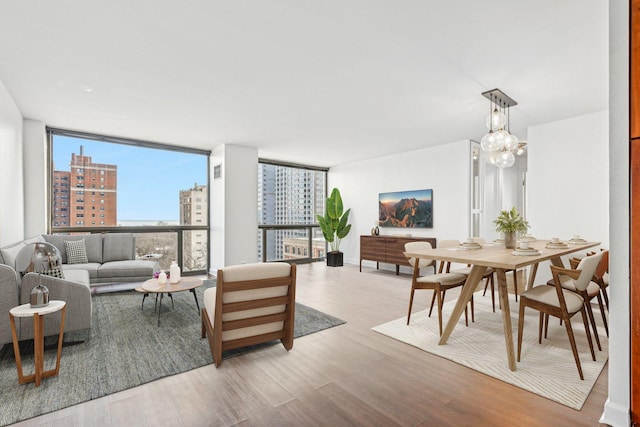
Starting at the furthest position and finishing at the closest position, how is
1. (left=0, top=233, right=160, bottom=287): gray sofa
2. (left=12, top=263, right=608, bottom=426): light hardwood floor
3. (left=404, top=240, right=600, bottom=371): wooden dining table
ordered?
(left=0, top=233, right=160, bottom=287): gray sofa, (left=404, top=240, right=600, bottom=371): wooden dining table, (left=12, top=263, right=608, bottom=426): light hardwood floor

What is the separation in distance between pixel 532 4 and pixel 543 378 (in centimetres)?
259

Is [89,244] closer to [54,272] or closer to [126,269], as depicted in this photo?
[126,269]

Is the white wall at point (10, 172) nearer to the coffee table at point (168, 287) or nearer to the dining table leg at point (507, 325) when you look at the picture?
the coffee table at point (168, 287)

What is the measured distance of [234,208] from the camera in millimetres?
6141

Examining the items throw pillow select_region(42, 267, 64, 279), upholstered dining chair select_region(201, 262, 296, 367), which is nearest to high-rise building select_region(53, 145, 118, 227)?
throw pillow select_region(42, 267, 64, 279)

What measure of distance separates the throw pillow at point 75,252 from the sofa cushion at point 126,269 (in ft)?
1.06

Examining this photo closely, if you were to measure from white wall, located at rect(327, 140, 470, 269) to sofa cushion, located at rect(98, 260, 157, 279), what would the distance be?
474 centimetres

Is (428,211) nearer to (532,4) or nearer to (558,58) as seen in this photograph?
(558,58)

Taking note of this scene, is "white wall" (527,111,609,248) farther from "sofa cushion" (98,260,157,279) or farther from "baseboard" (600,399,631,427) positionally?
"sofa cushion" (98,260,157,279)

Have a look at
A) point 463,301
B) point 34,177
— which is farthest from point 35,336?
point 34,177

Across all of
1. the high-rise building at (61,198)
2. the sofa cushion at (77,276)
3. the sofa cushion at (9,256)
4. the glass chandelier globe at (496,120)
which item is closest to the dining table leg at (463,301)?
the glass chandelier globe at (496,120)

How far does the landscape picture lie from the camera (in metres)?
6.42

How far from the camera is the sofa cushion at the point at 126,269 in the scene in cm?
461

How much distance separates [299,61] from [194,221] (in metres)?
4.68
